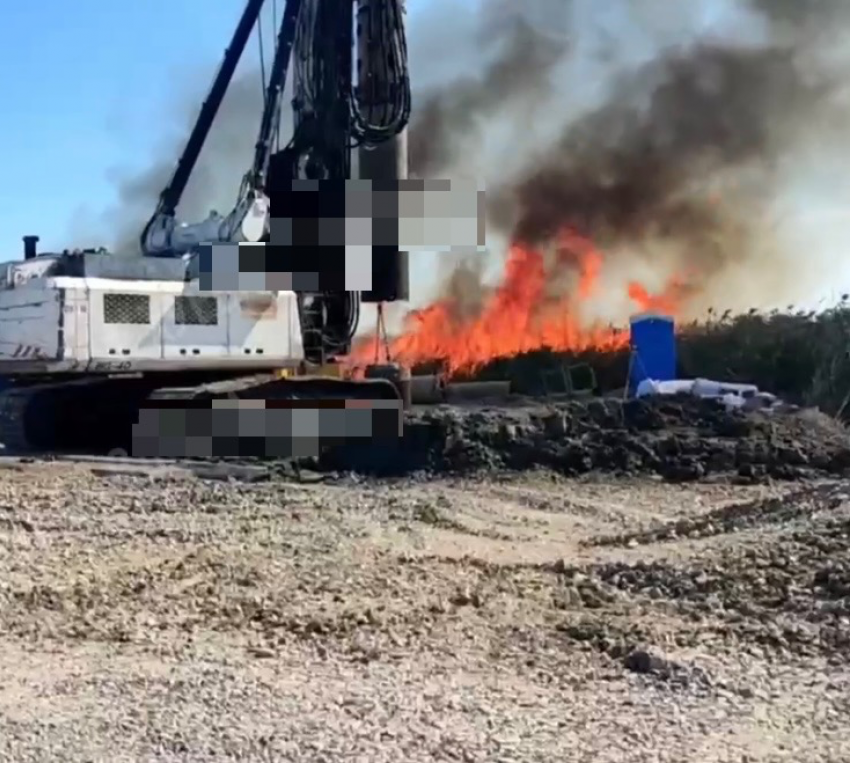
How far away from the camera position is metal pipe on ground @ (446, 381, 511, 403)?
22.0 metres

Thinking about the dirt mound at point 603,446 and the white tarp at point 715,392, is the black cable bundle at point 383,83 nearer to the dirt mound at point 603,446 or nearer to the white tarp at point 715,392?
the dirt mound at point 603,446

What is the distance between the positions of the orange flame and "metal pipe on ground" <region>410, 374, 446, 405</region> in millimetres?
5842

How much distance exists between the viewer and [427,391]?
21.0m

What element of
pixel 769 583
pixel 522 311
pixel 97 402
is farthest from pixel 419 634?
pixel 522 311

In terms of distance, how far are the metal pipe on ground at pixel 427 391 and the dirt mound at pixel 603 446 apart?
262 inches

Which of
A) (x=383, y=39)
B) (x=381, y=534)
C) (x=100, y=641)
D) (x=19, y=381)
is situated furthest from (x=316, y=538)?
(x=383, y=39)

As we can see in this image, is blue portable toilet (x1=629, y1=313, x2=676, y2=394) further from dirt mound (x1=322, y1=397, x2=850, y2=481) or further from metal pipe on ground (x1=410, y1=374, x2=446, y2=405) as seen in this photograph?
dirt mound (x1=322, y1=397, x2=850, y2=481)

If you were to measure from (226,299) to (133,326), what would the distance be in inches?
41.9

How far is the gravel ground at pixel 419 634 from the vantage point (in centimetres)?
437

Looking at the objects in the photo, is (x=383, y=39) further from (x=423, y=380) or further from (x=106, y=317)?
(x=423, y=380)

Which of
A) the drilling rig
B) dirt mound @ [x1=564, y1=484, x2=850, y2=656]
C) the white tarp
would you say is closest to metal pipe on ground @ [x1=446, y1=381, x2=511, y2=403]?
the white tarp

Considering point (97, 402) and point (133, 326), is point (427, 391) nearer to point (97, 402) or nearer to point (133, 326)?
point (97, 402)

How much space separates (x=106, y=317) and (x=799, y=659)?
30.5 feet

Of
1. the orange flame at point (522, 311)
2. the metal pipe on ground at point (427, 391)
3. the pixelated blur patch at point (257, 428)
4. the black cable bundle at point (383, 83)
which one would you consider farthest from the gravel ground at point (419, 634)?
the orange flame at point (522, 311)
